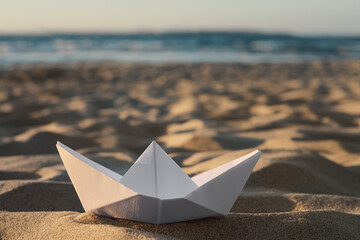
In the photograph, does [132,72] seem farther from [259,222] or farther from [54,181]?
[259,222]

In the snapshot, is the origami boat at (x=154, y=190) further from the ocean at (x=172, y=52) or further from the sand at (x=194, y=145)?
the ocean at (x=172, y=52)

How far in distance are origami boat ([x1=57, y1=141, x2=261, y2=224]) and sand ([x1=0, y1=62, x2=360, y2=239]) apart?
0.13 feet

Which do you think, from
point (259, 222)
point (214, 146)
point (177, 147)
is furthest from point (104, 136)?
point (259, 222)

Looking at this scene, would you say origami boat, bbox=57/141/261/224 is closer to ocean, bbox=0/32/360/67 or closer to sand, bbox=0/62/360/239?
sand, bbox=0/62/360/239

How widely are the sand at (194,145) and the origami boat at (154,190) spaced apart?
0.04 m

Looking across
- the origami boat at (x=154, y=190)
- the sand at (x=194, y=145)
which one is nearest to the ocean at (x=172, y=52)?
the sand at (x=194, y=145)

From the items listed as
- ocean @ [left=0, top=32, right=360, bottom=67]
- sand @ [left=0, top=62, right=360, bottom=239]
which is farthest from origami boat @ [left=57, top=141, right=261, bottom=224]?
ocean @ [left=0, top=32, right=360, bottom=67]

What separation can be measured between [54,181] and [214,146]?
3.46 feet

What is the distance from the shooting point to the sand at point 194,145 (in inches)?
40.3

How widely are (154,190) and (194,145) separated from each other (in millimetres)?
1494

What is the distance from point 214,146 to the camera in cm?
238

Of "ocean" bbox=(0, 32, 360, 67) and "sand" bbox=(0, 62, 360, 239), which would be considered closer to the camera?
"sand" bbox=(0, 62, 360, 239)

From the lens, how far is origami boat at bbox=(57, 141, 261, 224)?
87 cm

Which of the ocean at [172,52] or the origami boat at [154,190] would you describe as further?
the ocean at [172,52]
